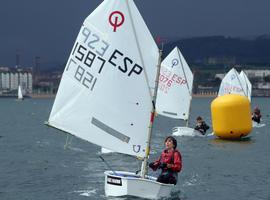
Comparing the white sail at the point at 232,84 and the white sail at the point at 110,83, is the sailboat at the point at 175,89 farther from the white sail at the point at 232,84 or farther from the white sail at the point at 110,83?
the white sail at the point at 110,83

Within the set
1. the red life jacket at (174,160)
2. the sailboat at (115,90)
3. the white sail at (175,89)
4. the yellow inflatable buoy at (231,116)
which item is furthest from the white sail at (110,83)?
the white sail at (175,89)

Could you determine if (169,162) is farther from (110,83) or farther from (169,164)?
(110,83)

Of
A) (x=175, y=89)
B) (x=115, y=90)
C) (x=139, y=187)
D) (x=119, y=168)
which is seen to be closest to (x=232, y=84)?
(x=175, y=89)

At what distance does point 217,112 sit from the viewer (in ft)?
133

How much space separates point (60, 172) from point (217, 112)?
45.6 ft

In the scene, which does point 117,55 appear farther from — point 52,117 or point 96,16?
point 52,117

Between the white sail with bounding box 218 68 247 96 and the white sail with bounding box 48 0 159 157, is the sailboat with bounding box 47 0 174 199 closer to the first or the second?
the white sail with bounding box 48 0 159 157

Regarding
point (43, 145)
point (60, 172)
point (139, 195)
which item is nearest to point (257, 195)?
point (139, 195)

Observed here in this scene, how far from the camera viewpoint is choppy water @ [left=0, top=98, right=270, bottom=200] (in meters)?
A: 24.3

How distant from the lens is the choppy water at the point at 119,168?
2433cm

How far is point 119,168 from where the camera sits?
29953mm

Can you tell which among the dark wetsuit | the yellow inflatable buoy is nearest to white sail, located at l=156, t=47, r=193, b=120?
the yellow inflatable buoy

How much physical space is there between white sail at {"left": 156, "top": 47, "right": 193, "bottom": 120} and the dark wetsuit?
27.0 meters

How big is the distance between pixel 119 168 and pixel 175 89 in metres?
19.4
